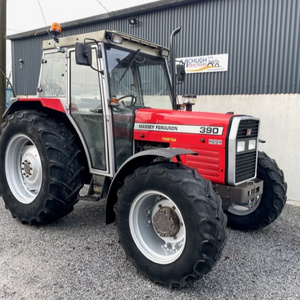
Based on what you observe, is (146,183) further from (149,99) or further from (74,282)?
(149,99)

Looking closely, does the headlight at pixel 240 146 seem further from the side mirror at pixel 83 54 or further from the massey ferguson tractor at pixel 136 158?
the side mirror at pixel 83 54

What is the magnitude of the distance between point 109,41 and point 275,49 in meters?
3.47

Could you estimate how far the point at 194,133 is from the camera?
3205 millimetres

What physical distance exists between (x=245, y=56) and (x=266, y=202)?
3135 mm

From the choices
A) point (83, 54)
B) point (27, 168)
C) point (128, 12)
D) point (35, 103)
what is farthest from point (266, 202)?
point (128, 12)

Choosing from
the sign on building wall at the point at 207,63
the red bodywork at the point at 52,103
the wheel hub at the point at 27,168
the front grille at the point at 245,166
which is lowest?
the wheel hub at the point at 27,168

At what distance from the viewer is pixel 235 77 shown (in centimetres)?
598

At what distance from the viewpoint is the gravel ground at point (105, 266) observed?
8.67 ft

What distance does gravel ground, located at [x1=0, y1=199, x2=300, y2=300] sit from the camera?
2643mm

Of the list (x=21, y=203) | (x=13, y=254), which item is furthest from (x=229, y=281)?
(x=21, y=203)

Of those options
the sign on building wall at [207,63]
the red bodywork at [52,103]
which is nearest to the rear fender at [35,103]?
the red bodywork at [52,103]

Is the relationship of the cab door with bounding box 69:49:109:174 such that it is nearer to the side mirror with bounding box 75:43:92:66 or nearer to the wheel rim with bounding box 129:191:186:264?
the side mirror with bounding box 75:43:92:66

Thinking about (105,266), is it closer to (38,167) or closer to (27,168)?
(38,167)

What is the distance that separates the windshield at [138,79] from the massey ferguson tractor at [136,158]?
13 mm
